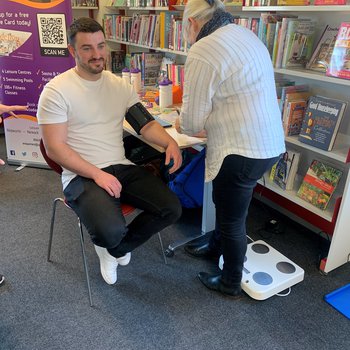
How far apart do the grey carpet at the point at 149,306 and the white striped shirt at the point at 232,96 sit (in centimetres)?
74

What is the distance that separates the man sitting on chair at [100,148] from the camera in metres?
1.64

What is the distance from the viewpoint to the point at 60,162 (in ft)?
5.57

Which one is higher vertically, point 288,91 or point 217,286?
point 288,91

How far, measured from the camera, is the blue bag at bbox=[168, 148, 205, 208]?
2.31m

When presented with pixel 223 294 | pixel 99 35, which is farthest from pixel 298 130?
pixel 99 35

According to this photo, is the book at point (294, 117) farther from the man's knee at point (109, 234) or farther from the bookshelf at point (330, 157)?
the man's knee at point (109, 234)

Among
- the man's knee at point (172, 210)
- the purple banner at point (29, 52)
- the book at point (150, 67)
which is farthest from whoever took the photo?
the book at point (150, 67)

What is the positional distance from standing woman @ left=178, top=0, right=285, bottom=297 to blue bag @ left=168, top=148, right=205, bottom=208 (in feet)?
2.28

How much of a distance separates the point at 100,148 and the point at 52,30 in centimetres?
168

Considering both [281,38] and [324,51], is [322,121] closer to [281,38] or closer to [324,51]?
[324,51]

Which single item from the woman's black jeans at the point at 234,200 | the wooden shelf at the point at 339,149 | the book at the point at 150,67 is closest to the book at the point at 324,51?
the wooden shelf at the point at 339,149

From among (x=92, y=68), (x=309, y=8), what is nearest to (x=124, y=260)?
(x=92, y=68)

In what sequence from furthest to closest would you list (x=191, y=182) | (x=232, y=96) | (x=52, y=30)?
(x=52, y=30) < (x=191, y=182) < (x=232, y=96)

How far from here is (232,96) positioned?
1436 millimetres
